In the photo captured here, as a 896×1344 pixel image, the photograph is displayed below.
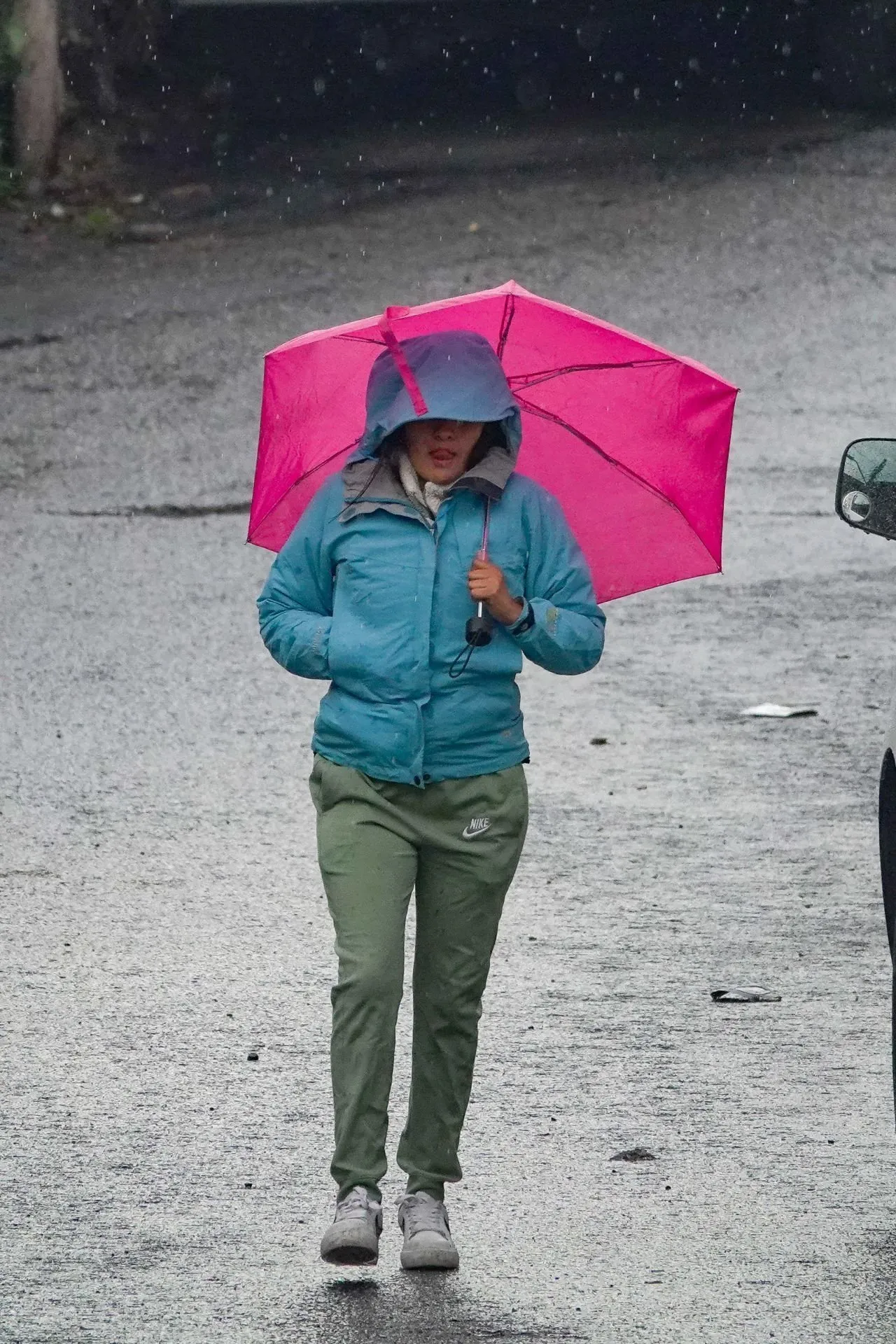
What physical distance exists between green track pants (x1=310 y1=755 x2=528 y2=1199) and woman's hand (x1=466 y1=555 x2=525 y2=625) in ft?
1.06

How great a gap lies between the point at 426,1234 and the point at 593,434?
165 centimetres

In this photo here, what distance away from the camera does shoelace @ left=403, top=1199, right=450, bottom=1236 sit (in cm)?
424

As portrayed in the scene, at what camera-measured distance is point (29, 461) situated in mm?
13039

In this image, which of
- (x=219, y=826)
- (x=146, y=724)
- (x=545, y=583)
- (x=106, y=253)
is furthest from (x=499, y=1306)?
(x=106, y=253)

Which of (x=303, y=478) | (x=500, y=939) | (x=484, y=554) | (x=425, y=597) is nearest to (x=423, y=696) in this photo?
(x=425, y=597)

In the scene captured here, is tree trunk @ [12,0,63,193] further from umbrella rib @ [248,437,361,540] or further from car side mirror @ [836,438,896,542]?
car side mirror @ [836,438,896,542]

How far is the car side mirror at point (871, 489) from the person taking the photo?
4.25m

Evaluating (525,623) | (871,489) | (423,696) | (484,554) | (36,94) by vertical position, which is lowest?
(36,94)

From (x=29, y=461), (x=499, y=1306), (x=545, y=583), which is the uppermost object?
(x=545, y=583)

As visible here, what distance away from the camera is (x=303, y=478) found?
469cm

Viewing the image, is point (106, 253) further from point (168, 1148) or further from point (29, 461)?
point (168, 1148)

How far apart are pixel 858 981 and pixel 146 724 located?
352 cm

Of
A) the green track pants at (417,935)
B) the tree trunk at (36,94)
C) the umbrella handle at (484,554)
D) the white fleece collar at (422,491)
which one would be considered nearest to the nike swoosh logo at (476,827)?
the green track pants at (417,935)

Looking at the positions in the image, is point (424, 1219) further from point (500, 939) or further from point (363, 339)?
point (500, 939)
